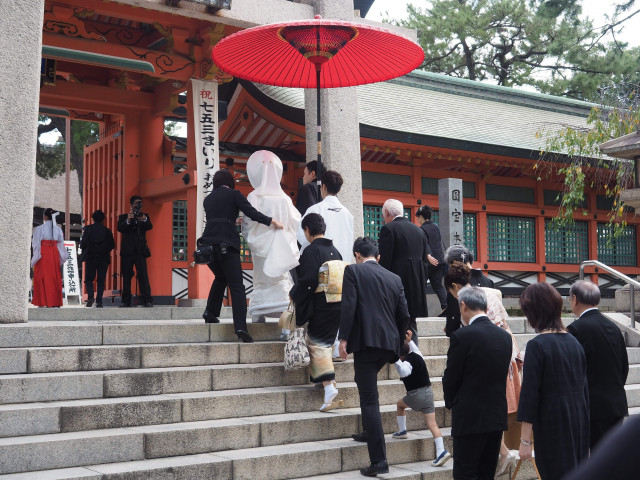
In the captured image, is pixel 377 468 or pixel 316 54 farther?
pixel 316 54

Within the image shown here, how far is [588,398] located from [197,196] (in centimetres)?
695

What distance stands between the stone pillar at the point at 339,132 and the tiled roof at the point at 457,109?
2486 mm

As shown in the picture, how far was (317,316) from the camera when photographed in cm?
675

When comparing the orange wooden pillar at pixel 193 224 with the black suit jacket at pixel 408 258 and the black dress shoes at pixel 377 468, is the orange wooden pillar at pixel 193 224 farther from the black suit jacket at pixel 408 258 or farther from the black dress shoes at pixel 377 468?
the black dress shoes at pixel 377 468

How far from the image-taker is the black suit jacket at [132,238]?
11.0 m

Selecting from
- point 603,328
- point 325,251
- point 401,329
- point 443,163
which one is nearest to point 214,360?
point 325,251

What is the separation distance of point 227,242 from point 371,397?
2395 millimetres

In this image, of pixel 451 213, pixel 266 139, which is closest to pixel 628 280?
pixel 451 213

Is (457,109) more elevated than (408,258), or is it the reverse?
(457,109)

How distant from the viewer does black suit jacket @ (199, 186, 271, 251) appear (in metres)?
7.53

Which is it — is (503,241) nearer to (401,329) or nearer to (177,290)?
(177,290)

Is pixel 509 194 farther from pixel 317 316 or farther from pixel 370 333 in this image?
pixel 370 333

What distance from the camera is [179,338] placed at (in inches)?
289

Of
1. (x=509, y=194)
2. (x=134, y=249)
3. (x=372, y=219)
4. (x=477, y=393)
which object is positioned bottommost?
(x=477, y=393)
